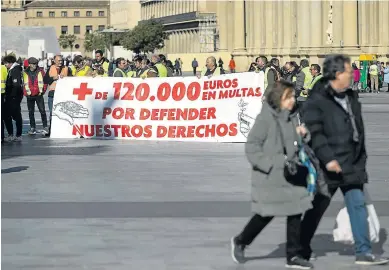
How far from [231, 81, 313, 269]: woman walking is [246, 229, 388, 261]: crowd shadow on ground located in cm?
74

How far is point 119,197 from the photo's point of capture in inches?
582

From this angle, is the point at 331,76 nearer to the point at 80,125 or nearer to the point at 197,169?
the point at 197,169

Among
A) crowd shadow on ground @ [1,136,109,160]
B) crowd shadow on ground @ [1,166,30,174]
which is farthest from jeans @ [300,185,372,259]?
crowd shadow on ground @ [1,136,109,160]

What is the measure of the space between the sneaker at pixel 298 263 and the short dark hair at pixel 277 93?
43.3 inches

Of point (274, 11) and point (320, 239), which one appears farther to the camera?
point (274, 11)

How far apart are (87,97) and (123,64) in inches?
91.6

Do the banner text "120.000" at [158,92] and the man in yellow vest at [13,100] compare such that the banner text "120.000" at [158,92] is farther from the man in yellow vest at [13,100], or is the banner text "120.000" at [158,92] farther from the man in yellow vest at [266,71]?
the man in yellow vest at [13,100]

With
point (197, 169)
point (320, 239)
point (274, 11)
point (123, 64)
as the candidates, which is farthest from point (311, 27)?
point (320, 239)

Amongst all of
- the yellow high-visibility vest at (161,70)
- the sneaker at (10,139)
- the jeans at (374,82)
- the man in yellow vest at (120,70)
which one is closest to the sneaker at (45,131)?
the sneaker at (10,139)

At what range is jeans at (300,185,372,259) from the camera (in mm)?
10242

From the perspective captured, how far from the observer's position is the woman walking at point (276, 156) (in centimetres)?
987

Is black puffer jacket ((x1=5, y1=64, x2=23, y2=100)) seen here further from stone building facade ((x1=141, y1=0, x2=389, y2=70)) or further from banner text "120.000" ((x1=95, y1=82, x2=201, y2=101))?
stone building facade ((x1=141, y1=0, x2=389, y2=70))

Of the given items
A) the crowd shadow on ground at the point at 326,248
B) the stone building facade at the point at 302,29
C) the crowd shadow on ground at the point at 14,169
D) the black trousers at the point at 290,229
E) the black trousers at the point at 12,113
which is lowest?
the crowd shadow on ground at the point at 326,248

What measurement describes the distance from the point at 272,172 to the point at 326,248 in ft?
5.03
